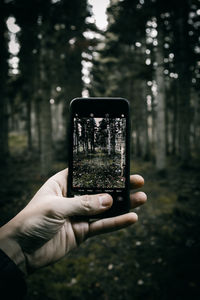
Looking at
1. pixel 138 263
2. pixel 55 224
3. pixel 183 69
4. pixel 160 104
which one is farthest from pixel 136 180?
pixel 183 69

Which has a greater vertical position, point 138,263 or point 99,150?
point 99,150

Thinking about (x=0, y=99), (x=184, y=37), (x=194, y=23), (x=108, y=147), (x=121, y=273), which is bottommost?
(x=121, y=273)

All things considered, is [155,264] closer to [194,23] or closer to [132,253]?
[132,253]

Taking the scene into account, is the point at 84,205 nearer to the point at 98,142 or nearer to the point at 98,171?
the point at 98,171

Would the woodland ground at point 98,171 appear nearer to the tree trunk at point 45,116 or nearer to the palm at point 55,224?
the palm at point 55,224

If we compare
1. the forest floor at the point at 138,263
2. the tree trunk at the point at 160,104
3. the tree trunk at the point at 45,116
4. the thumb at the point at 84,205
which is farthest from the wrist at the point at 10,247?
the tree trunk at the point at 160,104

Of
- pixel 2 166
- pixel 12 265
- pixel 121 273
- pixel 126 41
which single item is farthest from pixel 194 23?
pixel 2 166

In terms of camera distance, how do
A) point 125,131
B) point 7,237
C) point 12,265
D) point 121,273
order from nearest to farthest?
point 12,265 < point 7,237 < point 125,131 < point 121,273
